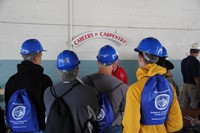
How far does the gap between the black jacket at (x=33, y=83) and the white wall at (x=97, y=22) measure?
2377 millimetres

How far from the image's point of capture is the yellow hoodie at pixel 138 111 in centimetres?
160

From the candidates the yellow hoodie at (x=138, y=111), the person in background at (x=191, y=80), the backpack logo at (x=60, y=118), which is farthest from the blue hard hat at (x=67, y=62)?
the person in background at (x=191, y=80)

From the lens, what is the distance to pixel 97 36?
14.8 feet

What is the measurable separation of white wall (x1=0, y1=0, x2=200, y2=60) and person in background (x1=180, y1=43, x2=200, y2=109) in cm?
58

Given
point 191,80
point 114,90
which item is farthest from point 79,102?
point 191,80

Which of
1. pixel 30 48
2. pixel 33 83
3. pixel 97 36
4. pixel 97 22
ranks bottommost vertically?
pixel 33 83

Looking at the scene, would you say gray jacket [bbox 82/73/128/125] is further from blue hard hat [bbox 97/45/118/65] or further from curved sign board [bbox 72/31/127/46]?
curved sign board [bbox 72/31/127/46]

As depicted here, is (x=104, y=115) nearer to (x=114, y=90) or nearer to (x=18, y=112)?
(x=114, y=90)

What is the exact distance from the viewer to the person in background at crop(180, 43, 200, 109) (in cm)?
434

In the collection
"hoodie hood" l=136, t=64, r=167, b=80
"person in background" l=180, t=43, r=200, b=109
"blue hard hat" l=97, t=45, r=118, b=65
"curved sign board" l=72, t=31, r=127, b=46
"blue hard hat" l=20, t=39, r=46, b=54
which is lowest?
"person in background" l=180, t=43, r=200, b=109

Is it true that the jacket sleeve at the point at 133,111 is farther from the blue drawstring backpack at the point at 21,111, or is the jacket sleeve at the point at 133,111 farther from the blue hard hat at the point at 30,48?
the blue hard hat at the point at 30,48

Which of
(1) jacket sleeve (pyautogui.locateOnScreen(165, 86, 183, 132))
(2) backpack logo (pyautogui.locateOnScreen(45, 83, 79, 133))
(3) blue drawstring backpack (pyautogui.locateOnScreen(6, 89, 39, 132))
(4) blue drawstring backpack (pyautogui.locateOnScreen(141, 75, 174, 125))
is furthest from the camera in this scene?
(3) blue drawstring backpack (pyautogui.locateOnScreen(6, 89, 39, 132))

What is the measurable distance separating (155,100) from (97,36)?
3025 mm

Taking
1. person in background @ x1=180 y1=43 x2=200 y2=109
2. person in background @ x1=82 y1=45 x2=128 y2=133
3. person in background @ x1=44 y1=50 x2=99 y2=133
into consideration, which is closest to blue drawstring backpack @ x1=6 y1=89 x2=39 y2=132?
person in background @ x1=44 y1=50 x2=99 y2=133
